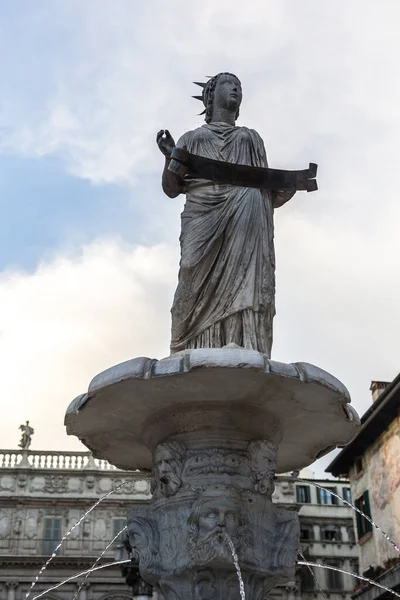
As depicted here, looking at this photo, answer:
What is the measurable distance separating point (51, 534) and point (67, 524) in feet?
3.08

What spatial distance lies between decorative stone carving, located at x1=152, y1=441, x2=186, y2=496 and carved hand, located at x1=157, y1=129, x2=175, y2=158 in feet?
8.90

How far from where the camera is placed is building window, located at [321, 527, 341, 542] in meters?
43.5

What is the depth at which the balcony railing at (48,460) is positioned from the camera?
3950 centimetres

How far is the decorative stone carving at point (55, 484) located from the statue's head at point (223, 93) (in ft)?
110

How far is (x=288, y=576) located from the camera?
634 cm

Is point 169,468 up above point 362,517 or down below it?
below

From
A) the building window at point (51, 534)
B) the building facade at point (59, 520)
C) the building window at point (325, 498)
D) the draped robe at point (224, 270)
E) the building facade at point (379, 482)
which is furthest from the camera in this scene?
the building window at point (325, 498)

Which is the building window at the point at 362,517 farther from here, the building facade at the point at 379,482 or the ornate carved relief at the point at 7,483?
the ornate carved relief at the point at 7,483

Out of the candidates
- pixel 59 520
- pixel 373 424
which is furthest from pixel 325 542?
pixel 373 424

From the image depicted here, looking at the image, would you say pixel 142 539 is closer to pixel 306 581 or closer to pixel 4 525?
pixel 4 525

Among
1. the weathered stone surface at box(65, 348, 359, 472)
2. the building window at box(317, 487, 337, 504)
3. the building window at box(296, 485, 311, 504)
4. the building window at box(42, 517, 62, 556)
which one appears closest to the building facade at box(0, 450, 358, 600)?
the building window at box(42, 517, 62, 556)

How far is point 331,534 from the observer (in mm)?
43781

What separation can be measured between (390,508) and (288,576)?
1956 centimetres

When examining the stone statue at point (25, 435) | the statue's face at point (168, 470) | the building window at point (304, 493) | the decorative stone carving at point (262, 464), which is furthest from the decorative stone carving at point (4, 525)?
the decorative stone carving at point (262, 464)
